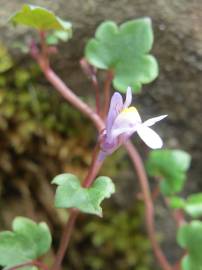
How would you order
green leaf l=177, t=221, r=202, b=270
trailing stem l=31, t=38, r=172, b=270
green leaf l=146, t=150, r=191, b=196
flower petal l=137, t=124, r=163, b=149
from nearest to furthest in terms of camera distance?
flower petal l=137, t=124, r=163, b=149 → trailing stem l=31, t=38, r=172, b=270 → green leaf l=177, t=221, r=202, b=270 → green leaf l=146, t=150, r=191, b=196

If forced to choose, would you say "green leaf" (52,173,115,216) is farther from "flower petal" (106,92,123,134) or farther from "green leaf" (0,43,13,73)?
"green leaf" (0,43,13,73)

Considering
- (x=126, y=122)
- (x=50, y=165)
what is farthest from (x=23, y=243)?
(x=50, y=165)

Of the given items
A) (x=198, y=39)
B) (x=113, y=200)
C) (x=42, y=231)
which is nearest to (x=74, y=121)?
(x=113, y=200)

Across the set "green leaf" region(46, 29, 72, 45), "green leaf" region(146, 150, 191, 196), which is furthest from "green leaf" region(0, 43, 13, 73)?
"green leaf" region(146, 150, 191, 196)

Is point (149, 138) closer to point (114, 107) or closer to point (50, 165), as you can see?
point (114, 107)

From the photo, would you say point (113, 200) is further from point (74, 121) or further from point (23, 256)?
point (23, 256)

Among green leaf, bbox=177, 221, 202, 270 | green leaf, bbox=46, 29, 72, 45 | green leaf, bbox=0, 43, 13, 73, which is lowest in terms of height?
green leaf, bbox=177, 221, 202, 270

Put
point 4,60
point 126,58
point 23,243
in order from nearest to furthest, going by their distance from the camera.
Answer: point 23,243, point 126,58, point 4,60
